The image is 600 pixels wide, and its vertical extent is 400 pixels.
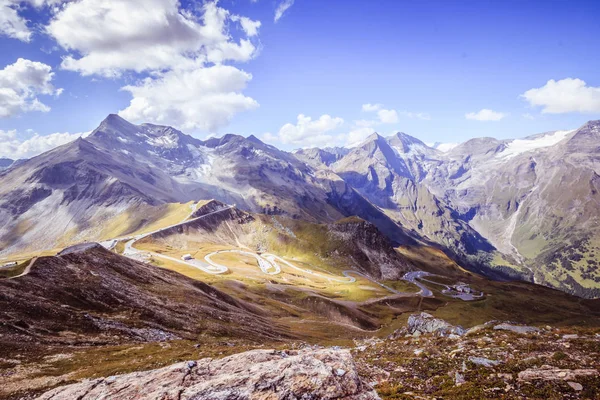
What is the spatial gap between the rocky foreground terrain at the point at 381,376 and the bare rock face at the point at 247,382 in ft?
0.15

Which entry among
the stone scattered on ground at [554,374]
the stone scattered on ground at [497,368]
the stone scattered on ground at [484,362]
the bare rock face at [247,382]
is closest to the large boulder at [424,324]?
the stone scattered on ground at [497,368]

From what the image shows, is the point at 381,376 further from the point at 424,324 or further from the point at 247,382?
the point at 424,324

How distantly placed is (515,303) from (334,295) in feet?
387

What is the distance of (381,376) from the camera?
22.5 meters

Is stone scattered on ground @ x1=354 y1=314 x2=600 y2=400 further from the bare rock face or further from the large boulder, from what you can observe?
the large boulder

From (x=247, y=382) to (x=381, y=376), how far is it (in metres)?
12.2

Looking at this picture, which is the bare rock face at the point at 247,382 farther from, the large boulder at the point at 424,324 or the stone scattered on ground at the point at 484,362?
the large boulder at the point at 424,324

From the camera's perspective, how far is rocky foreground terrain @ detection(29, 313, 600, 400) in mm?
14344

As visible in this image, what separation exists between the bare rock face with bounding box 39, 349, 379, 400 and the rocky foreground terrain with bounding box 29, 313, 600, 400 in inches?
1.8

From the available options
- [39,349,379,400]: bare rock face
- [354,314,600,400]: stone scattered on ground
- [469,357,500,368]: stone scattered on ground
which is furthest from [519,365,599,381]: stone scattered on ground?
[39,349,379,400]: bare rock face

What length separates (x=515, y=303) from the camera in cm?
18050

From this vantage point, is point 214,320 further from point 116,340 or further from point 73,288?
point 73,288

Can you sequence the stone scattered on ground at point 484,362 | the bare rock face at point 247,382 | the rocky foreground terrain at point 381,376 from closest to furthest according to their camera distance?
the bare rock face at point 247,382 < the rocky foreground terrain at point 381,376 < the stone scattered on ground at point 484,362

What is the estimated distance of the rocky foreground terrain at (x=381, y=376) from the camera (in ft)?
47.1
